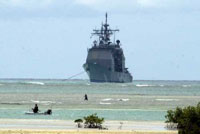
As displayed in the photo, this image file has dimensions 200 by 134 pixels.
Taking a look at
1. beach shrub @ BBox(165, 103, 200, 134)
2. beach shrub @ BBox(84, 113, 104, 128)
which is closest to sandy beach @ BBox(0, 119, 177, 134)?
beach shrub @ BBox(84, 113, 104, 128)

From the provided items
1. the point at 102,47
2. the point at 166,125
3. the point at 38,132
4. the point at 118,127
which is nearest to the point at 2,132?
the point at 38,132

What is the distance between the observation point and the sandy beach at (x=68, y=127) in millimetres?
39312

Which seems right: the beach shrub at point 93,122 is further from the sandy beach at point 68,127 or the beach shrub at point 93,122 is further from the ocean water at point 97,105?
the ocean water at point 97,105

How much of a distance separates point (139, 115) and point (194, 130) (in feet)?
75.3

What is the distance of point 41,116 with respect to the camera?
179 feet

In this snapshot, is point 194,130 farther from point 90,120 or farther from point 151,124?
point 151,124

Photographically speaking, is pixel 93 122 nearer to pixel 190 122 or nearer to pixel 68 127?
pixel 68 127

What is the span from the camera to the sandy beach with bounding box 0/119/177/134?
129 feet

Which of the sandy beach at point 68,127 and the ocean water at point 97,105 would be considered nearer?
the sandy beach at point 68,127

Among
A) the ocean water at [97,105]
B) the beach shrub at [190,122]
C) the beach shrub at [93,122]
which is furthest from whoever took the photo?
the ocean water at [97,105]

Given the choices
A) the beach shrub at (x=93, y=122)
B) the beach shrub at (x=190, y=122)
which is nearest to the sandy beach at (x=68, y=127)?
the beach shrub at (x=93, y=122)

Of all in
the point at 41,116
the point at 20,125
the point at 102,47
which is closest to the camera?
the point at 20,125

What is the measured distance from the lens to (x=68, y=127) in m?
43.0

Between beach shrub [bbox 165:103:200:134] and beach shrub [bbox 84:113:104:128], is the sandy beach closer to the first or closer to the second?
beach shrub [bbox 84:113:104:128]
